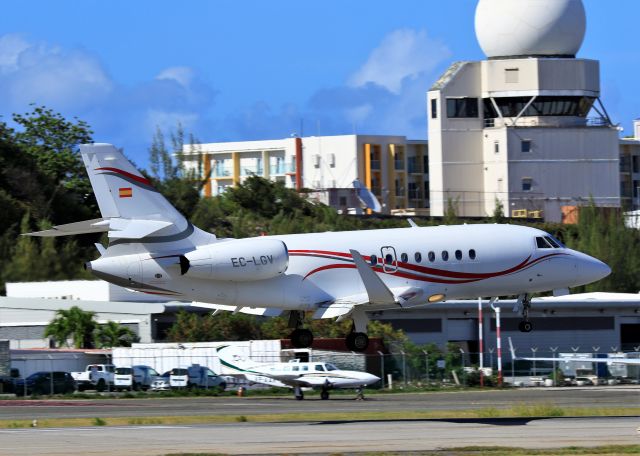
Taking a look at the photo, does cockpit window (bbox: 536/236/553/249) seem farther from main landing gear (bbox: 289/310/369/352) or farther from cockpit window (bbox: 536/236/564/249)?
main landing gear (bbox: 289/310/369/352)

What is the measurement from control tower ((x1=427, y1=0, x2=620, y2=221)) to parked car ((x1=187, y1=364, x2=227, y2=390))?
62796 mm

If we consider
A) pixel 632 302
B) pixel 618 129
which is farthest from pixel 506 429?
pixel 618 129

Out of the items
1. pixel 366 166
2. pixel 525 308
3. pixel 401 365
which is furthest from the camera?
pixel 366 166

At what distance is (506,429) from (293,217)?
72866 millimetres

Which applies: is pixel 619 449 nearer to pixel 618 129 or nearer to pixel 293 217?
pixel 293 217

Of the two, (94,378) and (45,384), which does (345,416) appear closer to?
(45,384)

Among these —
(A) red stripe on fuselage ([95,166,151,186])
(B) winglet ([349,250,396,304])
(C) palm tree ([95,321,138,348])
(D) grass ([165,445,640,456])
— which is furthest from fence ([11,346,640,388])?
(D) grass ([165,445,640,456])

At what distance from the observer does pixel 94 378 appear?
66.8 m

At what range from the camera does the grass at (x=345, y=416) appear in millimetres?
46625

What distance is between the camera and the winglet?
168 ft

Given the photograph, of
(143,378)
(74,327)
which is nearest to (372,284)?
(143,378)

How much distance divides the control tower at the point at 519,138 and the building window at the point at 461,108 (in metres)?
0.09

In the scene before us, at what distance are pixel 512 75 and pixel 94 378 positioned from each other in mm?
66541

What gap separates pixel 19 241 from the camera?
76750 millimetres
